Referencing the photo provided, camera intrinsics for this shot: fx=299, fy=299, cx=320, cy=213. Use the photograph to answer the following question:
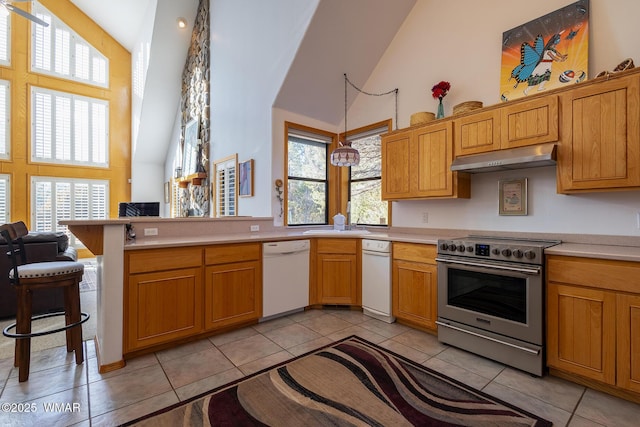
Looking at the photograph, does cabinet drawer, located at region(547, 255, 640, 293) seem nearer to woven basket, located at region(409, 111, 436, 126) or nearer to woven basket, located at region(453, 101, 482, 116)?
woven basket, located at region(453, 101, 482, 116)

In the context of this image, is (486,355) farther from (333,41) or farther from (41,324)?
(41,324)

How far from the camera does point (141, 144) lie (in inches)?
328

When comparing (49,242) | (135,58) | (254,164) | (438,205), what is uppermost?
(135,58)

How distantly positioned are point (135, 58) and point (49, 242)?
7126mm

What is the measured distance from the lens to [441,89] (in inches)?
129

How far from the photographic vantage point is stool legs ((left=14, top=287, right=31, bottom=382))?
2.09 m

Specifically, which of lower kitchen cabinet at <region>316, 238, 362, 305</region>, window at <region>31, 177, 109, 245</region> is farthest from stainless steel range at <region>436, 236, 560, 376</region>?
window at <region>31, 177, 109, 245</region>

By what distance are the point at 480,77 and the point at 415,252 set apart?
1.94m

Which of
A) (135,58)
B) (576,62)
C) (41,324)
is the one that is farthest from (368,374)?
(135,58)

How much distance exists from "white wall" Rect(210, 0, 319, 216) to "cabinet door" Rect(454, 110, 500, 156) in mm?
2131

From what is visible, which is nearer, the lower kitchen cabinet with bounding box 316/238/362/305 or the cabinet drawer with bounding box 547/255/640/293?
the cabinet drawer with bounding box 547/255/640/293

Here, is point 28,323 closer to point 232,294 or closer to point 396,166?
point 232,294

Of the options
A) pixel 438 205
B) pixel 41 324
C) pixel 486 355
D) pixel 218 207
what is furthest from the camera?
pixel 218 207

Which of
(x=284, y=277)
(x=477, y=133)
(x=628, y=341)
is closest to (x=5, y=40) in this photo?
(x=284, y=277)
